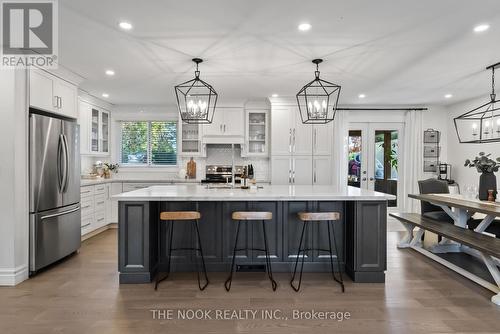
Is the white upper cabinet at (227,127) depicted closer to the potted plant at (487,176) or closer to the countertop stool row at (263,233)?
the countertop stool row at (263,233)

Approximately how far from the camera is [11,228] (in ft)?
10.4

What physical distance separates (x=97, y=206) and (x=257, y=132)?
331 cm

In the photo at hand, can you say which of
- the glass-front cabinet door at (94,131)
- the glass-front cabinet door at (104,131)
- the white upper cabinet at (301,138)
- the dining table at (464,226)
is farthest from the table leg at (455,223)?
the glass-front cabinet door at (104,131)

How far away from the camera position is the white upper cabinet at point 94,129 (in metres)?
5.43

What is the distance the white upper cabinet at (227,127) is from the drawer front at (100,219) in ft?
7.75

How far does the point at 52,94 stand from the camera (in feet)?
12.2

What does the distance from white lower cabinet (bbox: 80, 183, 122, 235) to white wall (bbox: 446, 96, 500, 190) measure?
6.64 meters

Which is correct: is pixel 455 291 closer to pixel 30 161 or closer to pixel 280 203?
pixel 280 203

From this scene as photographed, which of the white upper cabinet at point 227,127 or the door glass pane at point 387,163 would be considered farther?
the door glass pane at point 387,163

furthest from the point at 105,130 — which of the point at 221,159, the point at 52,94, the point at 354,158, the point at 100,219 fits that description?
the point at 354,158

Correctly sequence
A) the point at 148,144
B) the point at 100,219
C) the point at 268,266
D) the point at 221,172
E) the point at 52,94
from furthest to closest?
the point at 148,144 < the point at 221,172 < the point at 100,219 < the point at 52,94 < the point at 268,266

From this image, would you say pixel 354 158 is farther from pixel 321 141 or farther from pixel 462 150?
pixel 462 150

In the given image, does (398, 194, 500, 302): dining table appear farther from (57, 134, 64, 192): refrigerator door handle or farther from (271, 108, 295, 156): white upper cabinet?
(57, 134, 64, 192): refrigerator door handle

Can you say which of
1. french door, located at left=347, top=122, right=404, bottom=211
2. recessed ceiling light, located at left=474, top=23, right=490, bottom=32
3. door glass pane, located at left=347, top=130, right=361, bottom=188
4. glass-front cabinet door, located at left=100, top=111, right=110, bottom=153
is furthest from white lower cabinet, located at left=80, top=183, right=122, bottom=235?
recessed ceiling light, located at left=474, top=23, right=490, bottom=32
